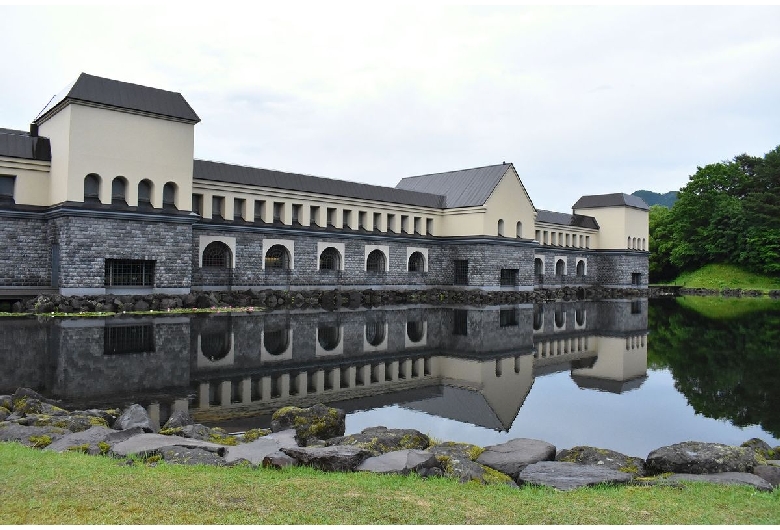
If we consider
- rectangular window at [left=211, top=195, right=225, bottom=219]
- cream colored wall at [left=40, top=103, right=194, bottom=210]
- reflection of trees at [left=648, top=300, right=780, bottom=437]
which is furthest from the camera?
rectangular window at [left=211, top=195, right=225, bottom=219]

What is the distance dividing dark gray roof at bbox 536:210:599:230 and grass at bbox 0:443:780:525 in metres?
60.2

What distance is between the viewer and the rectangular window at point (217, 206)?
40375 millimetres

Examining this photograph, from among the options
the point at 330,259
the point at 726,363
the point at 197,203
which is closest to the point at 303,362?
the point at 726,363

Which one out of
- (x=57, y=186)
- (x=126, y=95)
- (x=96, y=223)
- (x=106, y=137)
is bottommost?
(x=96, y=223)

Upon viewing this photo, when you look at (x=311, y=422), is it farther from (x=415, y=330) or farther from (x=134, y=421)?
(x=415, y=330)

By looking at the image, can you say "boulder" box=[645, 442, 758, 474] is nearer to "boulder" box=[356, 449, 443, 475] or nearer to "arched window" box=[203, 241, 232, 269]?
"boulder" box=[356, 449, 443, 475]

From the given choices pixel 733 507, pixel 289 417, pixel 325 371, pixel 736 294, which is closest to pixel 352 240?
pixel 325 371

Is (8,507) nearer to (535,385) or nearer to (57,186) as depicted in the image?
(535,385)

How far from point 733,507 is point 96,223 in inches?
1282

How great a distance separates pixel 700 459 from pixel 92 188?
3297 cm

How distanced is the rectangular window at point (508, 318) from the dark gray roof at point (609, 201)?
3857cm

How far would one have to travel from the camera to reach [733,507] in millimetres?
6500

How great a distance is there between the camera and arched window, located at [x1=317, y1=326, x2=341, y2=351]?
21.5m

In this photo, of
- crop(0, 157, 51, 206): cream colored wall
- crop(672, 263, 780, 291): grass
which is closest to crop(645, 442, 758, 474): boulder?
crop(0, 157, 51, 206): cream colored wall
